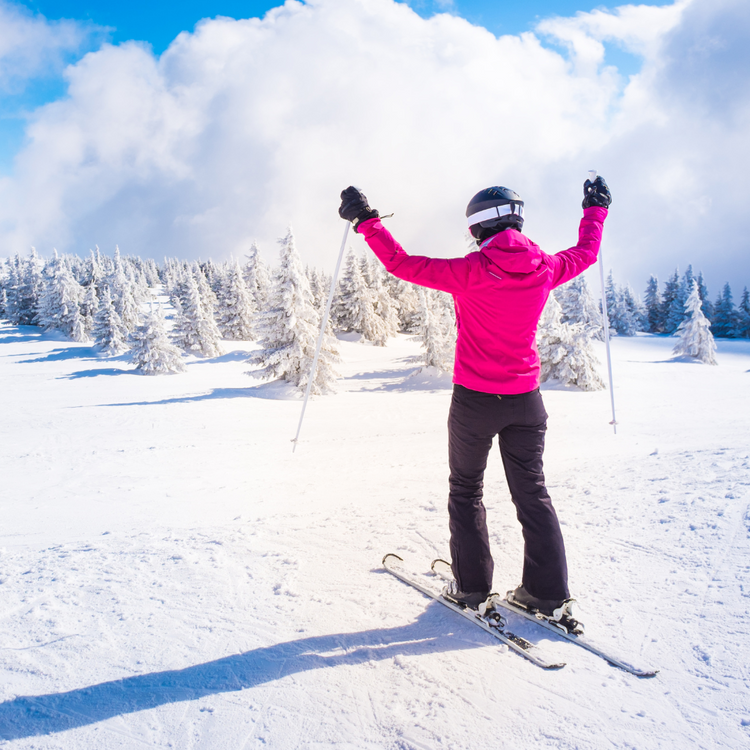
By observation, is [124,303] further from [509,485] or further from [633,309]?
[633,309]

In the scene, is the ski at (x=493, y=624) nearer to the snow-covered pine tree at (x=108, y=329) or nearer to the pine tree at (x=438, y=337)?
the pine tree at (x=438, y=337)

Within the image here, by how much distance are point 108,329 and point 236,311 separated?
15114 millimetres

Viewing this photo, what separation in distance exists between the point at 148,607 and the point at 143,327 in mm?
29373

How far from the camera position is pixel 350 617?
2781 millimetres

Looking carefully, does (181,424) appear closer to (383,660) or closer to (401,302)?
(383,660)

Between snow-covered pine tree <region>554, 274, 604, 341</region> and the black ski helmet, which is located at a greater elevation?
snow-covered pine tree <region>554, 274, 604, 341</region>

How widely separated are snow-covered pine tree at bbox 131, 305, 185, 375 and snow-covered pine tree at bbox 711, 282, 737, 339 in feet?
233

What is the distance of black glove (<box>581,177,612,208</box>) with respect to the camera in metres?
3.35

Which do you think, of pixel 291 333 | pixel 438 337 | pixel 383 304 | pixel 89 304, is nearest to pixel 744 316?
pixel 383 304

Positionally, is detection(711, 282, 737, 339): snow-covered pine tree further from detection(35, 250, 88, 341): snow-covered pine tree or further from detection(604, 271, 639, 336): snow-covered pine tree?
detection(35, 250, 88, 341): snow-covered pine tree

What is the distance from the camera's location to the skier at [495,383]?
2537 millimetres

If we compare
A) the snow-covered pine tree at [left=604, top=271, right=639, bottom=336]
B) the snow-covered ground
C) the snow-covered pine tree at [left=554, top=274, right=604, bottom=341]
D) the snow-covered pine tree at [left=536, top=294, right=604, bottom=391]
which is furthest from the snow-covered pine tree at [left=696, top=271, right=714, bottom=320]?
the snow-covered ground

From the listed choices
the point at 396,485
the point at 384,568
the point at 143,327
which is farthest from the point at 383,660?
the point at 143,327

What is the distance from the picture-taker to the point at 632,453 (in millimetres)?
6465
